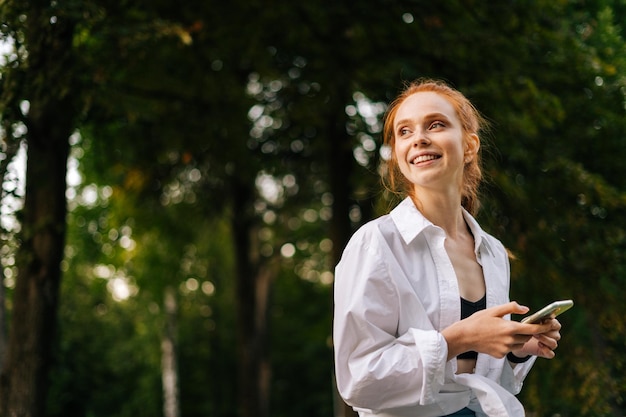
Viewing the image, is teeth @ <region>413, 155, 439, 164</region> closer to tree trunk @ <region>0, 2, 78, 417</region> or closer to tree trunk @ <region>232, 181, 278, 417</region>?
tree trunk @ <region>0, 2, 78, 417</region>

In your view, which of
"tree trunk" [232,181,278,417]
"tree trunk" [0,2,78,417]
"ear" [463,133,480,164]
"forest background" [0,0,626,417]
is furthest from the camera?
"tree trunk" [232,181,278,417]

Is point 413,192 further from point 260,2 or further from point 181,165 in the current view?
point 181,165

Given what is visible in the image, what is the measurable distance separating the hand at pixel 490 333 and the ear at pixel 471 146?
66cm

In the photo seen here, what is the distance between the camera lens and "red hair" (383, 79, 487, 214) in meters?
2.40

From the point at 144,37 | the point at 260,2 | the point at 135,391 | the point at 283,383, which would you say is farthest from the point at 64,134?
the point at 283,383

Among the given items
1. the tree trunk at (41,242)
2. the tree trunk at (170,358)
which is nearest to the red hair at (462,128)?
the tree trunk at (41,242)

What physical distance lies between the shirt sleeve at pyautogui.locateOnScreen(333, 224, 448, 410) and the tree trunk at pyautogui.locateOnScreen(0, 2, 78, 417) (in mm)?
4368

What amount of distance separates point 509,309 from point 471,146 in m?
0.74

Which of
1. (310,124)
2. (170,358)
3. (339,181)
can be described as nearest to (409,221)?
(339,181)

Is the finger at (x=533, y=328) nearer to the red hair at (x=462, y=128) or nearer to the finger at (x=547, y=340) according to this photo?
the finger at (x=547, y=340)

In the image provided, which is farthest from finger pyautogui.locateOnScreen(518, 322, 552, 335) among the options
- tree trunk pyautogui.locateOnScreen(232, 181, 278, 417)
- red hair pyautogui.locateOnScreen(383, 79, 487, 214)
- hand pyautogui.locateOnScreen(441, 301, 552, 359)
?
tree trunk pyautogui.locateOnScreen(232, 181, 278, 417)

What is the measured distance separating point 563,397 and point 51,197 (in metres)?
5.10

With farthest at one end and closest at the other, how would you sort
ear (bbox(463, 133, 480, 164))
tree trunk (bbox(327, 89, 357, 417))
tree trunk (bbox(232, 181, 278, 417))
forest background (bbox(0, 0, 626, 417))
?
1. tree trunk (bbox(232, 181, 278, 417))
2. tree trunk (bbox(327, 89, 357, 417))
3. forest background (bbox(0, 0, 626, 417))
4. ear (bbox(463, 133, 480, 164))

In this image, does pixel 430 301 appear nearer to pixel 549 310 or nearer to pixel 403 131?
pixel 549 310
